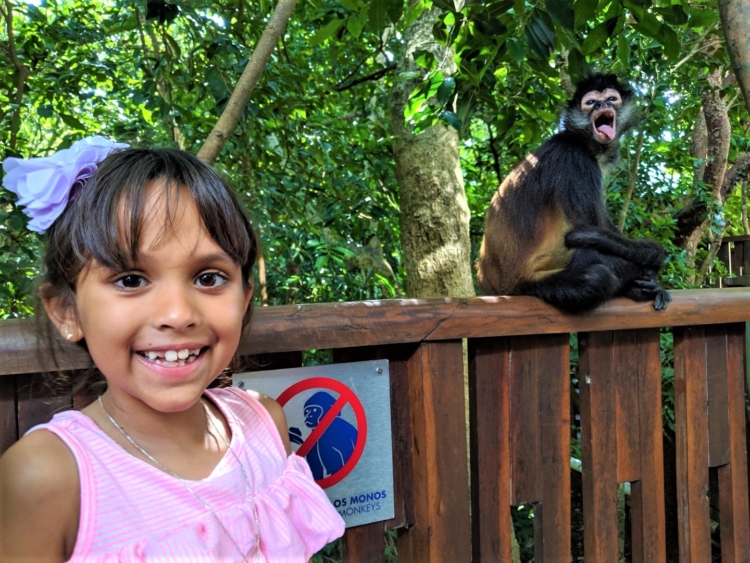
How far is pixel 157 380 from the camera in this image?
3.05ft

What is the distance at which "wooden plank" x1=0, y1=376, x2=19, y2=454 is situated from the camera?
113cm

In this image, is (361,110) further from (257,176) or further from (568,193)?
(568,193)

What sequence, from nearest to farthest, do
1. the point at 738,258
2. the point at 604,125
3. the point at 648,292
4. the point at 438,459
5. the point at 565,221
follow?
the point at 438,459 < the point at 648,292 < the point at 565,221 < the point at 604,125 < the point at 738,258

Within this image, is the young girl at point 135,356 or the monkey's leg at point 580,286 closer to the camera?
the young girl at point 135,356

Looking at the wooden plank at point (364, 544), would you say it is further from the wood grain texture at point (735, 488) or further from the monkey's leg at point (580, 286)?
the wood grain texture at point (735, 488)

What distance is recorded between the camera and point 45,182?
0.93m

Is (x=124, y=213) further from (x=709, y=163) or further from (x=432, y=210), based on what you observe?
(x=709, y=163)

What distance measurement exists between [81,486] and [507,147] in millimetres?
4593

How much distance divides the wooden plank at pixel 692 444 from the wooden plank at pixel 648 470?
11 centimetres

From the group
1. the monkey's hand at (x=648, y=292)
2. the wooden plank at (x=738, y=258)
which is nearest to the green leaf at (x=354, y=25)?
the monkey's hand at (x=648, y=292)

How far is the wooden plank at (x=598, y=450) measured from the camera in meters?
1.77

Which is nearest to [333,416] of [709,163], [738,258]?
[709,163]

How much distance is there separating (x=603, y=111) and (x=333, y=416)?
8.49 feet

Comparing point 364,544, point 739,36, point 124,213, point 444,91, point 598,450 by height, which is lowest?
point 364,544
